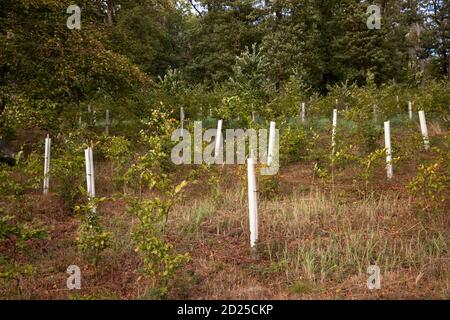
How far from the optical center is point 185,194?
27.6 feet

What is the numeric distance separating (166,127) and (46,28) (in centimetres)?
484

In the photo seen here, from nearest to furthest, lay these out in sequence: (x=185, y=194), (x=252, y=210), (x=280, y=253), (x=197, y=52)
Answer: (x=280, y=253) < (x=252, y=210) < (x=185, y=194) < (x=197, y=52)

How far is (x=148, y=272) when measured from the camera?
15.9ft

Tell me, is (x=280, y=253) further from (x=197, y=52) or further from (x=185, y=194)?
(x=197, y=52)

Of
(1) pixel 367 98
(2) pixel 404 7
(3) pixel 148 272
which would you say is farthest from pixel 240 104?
(2) pixel 404 7

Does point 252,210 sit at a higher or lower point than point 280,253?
higher

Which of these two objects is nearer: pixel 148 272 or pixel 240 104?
pixel 148 272

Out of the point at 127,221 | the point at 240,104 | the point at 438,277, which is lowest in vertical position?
the point at 438,277

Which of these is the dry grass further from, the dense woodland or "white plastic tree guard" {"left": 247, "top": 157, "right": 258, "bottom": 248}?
"white plastic tree guard" {"left": 247, "top": 157, "right": 258, "bottom": 248}

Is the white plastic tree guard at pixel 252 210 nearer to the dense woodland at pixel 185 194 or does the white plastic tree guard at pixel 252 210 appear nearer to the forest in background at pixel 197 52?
the dense woodland at pixel 185 194

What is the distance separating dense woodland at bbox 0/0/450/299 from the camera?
16.4 feet

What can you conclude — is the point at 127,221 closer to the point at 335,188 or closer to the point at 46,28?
the point at 335,188

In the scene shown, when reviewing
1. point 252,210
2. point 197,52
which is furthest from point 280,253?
point 197,52

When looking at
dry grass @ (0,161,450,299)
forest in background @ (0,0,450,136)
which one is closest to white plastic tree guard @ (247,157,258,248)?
dry grass @ (0,161,450,299)
